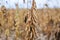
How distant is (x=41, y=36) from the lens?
312cm

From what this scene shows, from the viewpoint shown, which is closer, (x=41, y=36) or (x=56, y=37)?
(x=56, y=37)

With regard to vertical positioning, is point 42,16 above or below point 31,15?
below

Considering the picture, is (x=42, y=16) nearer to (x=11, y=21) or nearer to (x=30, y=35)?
(x=11, y=21)

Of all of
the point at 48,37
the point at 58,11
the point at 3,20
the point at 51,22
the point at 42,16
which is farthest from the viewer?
the point at 58,11

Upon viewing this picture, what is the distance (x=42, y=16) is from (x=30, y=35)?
2194mm

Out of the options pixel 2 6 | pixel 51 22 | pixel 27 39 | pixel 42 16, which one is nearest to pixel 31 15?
pixel 27 39

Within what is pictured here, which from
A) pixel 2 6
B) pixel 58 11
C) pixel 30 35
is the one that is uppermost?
pixel 2 6

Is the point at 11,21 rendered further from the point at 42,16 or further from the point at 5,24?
the point at 42,16

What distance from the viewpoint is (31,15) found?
203 cm

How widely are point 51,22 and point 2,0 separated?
112 cm

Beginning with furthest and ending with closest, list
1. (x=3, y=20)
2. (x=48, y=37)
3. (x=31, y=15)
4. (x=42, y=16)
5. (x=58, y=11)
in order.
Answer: (x=58, y=11) → (x=42, y=16) → (x=48, y=37) → (x=3, y=20) → (x=31, y=15)

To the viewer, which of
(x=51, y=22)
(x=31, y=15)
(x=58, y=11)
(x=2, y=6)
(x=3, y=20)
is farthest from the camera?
(x=58, y=11)

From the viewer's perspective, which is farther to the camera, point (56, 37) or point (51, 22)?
point (51, 22)

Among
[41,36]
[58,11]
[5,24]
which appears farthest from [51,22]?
[58,11]
